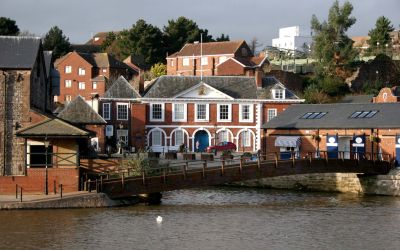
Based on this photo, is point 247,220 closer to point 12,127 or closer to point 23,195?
point 23,195

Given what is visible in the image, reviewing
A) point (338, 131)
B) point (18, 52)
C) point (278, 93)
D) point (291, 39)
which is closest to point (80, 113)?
point (278, 93)

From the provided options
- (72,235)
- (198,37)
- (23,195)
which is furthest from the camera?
(198,37)

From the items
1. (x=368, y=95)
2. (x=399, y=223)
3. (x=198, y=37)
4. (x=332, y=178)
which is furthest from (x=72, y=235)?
(x=198, y=37)

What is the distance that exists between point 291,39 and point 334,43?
2453 inches

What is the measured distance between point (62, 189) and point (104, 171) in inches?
132

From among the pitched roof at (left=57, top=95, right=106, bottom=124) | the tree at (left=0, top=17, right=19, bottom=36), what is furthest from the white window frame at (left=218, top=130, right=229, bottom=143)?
the tree at (left=0, top=17, right=19, bottom=36)

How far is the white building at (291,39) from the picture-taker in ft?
479

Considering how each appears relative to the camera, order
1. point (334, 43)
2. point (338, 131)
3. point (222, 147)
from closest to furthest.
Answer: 1. point (338, 131)
2. point (222, 147)
3. point (334, 43)

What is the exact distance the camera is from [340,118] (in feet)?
181

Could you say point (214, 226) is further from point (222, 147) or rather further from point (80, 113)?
point (222, 147)

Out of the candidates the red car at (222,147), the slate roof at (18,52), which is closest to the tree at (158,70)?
the red car at (222,147)

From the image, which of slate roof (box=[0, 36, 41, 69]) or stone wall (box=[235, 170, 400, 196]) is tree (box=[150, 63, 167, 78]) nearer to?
stone wall (box=[235, 170, 400, 196])

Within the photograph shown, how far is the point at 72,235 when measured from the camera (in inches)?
1220

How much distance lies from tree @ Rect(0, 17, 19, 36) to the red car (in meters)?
42.0
